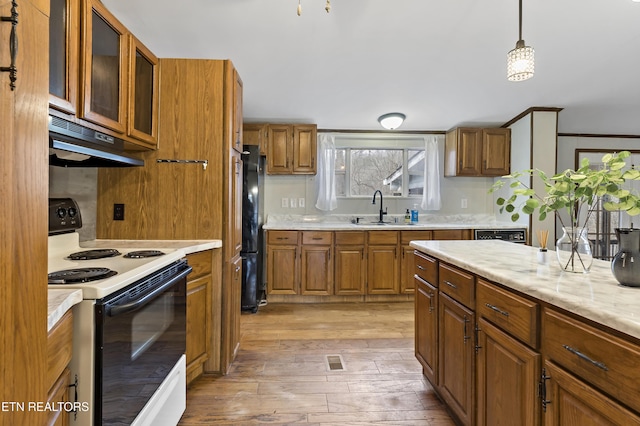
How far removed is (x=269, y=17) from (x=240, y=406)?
2.71 metres

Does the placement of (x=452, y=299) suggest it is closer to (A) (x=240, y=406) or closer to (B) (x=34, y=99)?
(A) (x=240, y=406)

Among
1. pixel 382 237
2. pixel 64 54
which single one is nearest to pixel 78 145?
pixel 64 54

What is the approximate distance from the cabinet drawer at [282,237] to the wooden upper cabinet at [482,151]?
7.43 ft

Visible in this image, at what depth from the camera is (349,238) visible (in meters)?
3.71

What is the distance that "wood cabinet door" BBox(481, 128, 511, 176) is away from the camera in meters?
4.05

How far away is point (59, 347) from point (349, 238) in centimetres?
302

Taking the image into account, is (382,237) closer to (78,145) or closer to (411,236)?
(411,236)

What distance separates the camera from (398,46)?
281 centimetres

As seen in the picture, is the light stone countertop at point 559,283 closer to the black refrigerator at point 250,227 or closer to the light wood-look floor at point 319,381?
the light wood-look floor at point 319,381

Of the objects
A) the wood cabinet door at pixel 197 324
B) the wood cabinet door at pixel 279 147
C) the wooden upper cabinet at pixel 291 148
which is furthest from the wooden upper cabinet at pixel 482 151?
the wood cabinet door at pixel 197 324

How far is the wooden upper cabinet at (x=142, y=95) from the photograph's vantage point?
1762 mm

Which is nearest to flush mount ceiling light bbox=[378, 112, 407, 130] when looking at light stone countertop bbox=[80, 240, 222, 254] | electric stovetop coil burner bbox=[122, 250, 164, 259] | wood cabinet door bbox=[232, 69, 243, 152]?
wood cabinet door bbox=[232, 69, 243, 152]

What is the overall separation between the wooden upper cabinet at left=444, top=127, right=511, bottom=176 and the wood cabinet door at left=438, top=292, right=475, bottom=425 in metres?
2.83

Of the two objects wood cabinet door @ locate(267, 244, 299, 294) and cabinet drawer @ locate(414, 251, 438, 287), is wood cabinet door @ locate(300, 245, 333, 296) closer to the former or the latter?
wood cabinet door @ locate(267, 244, 299, 294)
